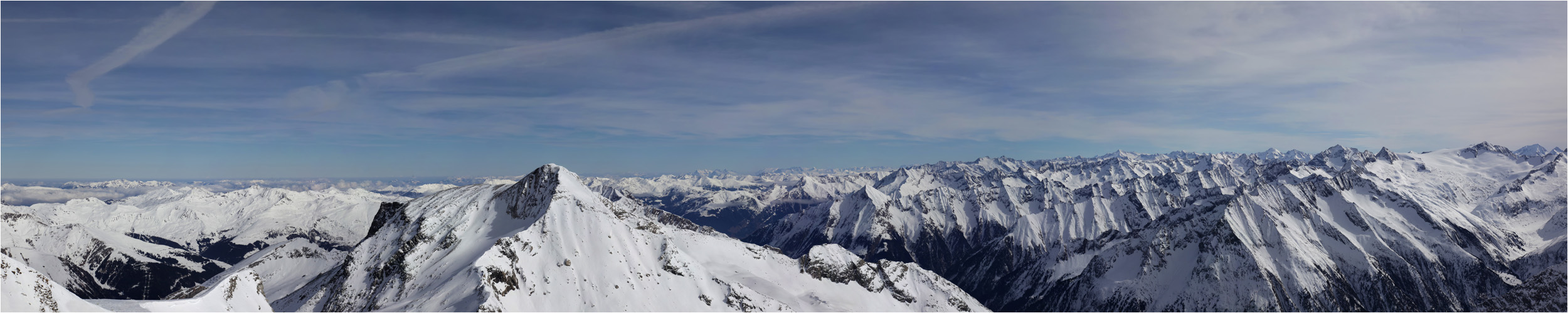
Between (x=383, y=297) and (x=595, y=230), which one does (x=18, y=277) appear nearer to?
(x=383, y=297)

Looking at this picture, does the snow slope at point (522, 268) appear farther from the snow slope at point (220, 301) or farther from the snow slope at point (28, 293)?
the snow slope at point (28, 293)

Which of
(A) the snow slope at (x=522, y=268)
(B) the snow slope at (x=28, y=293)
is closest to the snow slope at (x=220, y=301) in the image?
(B) the snow slope at (x=28, y=293)

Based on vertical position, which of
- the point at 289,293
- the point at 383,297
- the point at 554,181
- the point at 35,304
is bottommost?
the point at 289,293

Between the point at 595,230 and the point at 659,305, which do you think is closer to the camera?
the point at 659,305

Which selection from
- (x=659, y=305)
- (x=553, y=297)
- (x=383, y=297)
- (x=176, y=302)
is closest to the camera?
(x=176, y=302)

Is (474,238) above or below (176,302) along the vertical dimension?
below

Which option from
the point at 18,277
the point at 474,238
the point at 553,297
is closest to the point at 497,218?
the point at 474,238

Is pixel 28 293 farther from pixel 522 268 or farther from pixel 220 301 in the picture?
pixel 522 268

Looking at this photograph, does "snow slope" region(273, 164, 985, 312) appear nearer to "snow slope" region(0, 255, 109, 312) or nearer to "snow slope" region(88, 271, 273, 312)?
"snow slope" region(88, 271, 273, 312)
